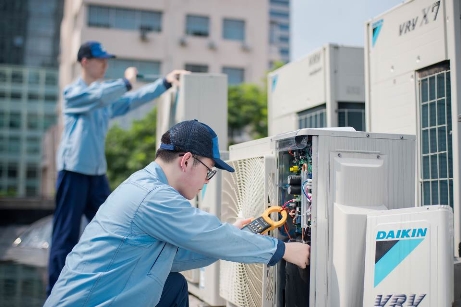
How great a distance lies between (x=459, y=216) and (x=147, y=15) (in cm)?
2572

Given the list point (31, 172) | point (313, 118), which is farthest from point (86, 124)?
point (31, 172)

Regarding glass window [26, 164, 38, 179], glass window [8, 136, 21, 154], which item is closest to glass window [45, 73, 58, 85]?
glass window [8, 136, 21, 154]

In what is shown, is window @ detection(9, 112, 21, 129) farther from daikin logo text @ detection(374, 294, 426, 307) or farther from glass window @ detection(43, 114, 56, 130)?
daikin logo text @ detection(374, 294, 426, 307)

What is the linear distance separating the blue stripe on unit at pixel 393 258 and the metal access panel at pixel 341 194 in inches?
5.0

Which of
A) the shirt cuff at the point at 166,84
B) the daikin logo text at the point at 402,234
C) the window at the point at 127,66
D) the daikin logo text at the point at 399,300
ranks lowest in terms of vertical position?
the daikin logo text at the point at 399,300

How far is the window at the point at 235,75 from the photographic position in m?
28.2

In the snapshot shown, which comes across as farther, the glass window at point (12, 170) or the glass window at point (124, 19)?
the glass window at point (12, 170)

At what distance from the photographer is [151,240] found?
88.1 inches

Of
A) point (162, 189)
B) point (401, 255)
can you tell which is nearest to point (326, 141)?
point (401, 255)

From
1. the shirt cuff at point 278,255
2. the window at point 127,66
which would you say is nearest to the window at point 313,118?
the shirt cuff at point 278,255

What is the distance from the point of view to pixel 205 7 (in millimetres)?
27688

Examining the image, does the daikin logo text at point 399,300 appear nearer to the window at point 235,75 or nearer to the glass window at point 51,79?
the window at point 235,75

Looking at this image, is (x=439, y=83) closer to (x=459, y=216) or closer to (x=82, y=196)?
(x=459, y=216)

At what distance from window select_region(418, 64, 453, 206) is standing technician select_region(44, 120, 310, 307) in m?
1.31
